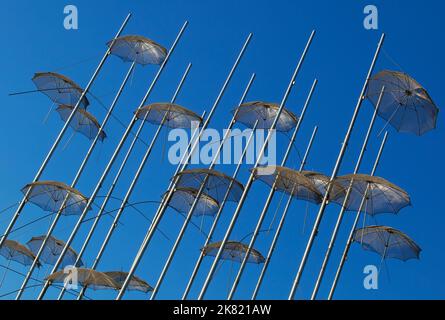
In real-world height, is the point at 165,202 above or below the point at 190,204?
below

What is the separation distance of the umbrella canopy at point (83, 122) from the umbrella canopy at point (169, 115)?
17.7 ft

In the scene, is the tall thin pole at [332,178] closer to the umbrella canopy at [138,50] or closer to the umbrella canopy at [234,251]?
the umbrella canopy at [234,251]

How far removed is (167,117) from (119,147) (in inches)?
127

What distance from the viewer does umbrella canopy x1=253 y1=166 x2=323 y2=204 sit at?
2814cm

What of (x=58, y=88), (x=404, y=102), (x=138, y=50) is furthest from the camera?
(x=138, y=50)

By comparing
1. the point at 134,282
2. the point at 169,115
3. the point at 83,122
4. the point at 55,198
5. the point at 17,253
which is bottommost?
the point at 17,253

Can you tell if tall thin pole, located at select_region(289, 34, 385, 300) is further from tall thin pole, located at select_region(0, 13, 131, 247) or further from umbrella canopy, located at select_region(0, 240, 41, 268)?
umbrella canopy, located at select_region(0, 240, 41, 268)

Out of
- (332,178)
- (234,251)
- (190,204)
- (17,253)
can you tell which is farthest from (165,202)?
(17,253)

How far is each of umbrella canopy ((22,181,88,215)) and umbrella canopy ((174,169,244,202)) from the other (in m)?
6.63

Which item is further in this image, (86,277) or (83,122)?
(83,122)

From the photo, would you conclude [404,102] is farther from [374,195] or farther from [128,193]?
[128,193]

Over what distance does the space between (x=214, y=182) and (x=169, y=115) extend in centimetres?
481

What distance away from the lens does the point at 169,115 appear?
3566 cm
